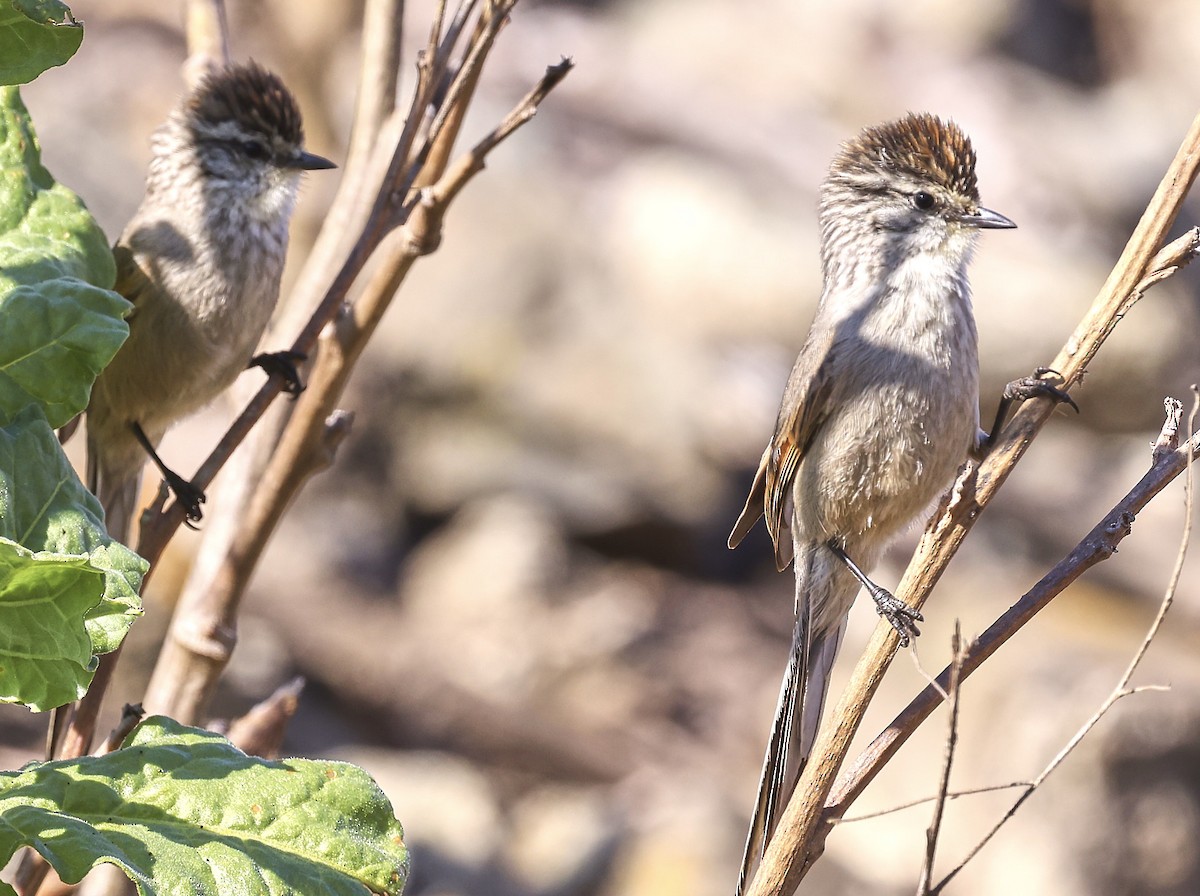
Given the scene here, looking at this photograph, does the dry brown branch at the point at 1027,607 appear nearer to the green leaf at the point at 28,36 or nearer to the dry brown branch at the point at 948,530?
the dry brown branch at the point at 948,530

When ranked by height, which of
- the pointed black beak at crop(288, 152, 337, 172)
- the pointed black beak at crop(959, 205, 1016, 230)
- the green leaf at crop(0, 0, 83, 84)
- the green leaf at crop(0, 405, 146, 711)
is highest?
the pointed black beak at crop(959, 205, 1016, 230)

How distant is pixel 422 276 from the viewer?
41.1 feet

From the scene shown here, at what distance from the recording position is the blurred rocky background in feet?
28.8

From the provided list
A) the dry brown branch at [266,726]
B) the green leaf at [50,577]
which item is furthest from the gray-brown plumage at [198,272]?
the green leaf at [50,577]

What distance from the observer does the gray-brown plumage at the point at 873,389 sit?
4.03 metres

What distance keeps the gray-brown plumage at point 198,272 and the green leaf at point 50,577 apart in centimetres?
250

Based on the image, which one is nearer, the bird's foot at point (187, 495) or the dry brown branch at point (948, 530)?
the dry brown branch at point (948, 530)

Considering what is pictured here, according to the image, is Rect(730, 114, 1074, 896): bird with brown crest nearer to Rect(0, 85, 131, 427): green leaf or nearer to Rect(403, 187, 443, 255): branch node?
Rect(403, 187, 443, 255): branch node

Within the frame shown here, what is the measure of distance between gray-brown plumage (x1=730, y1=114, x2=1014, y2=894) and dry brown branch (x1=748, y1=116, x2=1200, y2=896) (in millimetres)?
1072

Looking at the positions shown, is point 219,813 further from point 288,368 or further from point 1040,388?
point 1040,388

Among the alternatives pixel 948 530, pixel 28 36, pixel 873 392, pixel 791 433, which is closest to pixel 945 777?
pixel 948 530

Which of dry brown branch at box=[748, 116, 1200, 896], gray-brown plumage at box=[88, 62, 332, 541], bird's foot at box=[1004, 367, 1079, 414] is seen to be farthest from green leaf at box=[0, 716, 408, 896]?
gray-brown plumage at box=[88, 62, 332, 541]

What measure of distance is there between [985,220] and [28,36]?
9.75ft

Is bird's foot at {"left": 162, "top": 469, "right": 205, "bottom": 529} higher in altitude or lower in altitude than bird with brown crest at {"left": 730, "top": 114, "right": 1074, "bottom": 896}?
lower
